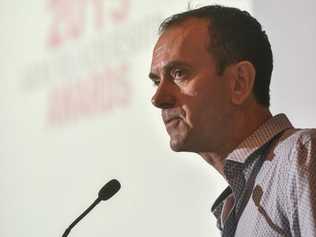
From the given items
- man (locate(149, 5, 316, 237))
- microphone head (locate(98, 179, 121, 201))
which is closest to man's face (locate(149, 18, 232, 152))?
man (locate(149, 5, 316, 237))

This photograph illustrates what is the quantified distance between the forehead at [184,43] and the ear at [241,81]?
0.06 m

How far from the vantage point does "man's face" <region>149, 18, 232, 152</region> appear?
114cm

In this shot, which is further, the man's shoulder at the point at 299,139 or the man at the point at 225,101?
the man at the point at 225,101

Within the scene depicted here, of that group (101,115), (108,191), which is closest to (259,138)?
(108,191)

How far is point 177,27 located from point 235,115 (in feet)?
0.65

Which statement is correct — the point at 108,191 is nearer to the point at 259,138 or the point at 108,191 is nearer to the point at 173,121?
the point at 173,121

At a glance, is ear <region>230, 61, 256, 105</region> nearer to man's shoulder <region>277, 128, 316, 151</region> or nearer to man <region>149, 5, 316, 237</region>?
man <region>149, 5, 316, 237</region>

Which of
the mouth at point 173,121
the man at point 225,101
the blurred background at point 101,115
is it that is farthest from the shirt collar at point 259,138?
the blurred background at point 101,115

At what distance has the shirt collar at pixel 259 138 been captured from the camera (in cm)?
108

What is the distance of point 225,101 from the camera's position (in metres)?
1.15

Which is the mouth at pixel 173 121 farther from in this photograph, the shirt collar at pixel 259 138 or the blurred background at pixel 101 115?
the blurred background at pixel 101 115

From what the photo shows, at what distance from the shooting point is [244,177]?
42.8 inches

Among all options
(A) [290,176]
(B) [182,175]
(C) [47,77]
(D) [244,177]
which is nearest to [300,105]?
(B) [182,175]

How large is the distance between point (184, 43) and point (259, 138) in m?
0.22
